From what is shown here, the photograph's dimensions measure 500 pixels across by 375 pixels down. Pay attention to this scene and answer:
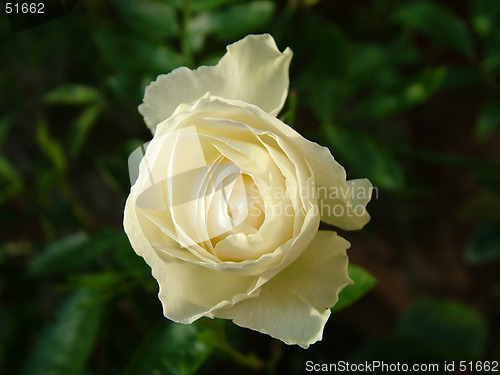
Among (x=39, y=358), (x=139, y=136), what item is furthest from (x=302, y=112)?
(x=39, y=358)

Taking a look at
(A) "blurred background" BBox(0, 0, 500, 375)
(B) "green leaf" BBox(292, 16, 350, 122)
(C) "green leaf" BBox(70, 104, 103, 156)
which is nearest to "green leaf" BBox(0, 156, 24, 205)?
(A) "blurred background" BBox(0, 0, 500, 375)

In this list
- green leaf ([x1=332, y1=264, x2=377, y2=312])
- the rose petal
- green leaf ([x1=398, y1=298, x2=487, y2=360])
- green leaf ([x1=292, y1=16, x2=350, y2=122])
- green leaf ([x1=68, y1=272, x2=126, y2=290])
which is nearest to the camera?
the rose petal

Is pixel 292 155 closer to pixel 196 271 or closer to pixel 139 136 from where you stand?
pixel 196 271

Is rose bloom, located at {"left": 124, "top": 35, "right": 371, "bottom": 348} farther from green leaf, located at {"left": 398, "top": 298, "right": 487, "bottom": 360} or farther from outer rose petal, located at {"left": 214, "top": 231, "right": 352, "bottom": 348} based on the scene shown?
green leaf, located at {"left": 398, "top": 298, "right": 487, "bottom": 360}

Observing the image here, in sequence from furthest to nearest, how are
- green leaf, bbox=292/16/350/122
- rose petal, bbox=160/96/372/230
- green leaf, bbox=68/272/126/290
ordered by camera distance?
green leaf, bbox=292/16/350/122
green leaf, bbox=68/272/126/290
rose petal, bbox=160/96/372/230

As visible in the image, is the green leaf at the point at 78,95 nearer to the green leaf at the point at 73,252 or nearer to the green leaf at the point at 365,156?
the green leaf at the point at 73,252

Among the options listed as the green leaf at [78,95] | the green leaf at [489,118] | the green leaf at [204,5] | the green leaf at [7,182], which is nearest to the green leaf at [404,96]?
the green leaf at [489,118]
